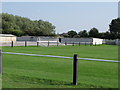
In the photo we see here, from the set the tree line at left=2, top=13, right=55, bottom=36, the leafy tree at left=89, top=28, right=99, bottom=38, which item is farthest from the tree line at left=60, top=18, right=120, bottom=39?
the tree line at left=2, top=13, right=55, bottom=36

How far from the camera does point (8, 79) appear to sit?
7.73 meters

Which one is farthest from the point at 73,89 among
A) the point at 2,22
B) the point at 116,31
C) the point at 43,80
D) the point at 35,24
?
the point at 35,24

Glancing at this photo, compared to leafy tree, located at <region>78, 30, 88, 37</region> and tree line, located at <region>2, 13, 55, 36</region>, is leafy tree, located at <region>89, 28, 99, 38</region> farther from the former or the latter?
tree line, located at <region>2, 13, 55, 36</region>

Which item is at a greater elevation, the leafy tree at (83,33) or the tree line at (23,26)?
the tree line at (23,26)

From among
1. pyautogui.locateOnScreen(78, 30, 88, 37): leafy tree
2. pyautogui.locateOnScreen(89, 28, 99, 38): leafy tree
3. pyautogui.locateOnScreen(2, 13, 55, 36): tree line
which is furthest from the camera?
pyautogui.locateOnScreen(78, 30, 88, 37): leafy tree

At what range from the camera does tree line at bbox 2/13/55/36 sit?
87750 millimetres

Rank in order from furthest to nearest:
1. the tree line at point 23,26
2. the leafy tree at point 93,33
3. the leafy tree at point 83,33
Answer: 1. the leafy tree at point 83,33
2. the leafy tree at point 93,33
3. the tree line at point 23,26

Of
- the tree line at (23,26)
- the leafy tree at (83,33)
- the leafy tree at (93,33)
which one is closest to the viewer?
the tree line at (23,26)

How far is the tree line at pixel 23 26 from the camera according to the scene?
288ft

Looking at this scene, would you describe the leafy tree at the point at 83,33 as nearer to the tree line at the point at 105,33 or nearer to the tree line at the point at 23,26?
the tree line at the point at 105,33

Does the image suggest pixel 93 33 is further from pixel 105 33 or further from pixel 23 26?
pixel 23 26

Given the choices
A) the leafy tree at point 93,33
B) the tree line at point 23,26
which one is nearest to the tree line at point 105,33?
the leafy tree at point 93,33

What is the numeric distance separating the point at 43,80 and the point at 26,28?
9130 cm

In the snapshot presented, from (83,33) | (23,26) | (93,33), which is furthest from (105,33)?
(23,26)
